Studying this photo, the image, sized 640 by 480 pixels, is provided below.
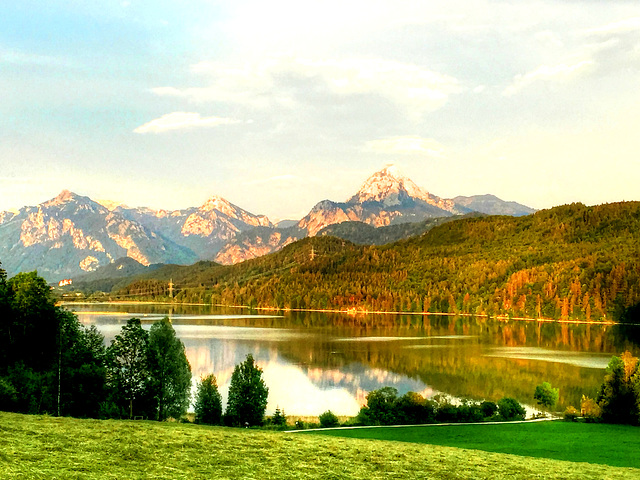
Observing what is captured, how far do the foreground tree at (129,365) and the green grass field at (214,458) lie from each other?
25.5 m

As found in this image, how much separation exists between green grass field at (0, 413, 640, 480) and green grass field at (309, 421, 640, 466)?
22.3 ft

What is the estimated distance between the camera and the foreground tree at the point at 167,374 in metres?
48.3

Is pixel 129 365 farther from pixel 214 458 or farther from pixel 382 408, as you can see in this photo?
pixel 214 458

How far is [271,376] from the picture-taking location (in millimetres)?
76750

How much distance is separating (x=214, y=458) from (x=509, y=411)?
37.0 meters

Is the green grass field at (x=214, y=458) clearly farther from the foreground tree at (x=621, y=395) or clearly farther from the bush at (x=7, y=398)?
the foreground tree at (x=621, y=395)

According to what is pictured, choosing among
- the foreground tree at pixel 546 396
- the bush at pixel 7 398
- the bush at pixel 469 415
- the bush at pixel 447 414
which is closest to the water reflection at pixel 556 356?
the foreground tree at pixel 546 396

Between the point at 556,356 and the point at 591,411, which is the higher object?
the point at 591,411

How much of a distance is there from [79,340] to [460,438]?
106ft

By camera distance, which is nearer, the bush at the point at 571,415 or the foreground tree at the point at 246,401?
the foreground tree at the point at 246,401

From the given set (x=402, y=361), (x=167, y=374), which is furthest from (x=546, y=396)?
(x=402, y=361)

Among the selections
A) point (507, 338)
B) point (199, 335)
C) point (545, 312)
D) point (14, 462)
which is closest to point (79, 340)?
point (14, 462)

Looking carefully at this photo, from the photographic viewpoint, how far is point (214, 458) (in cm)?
1767

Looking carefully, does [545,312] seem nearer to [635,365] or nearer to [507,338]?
[507,338]
